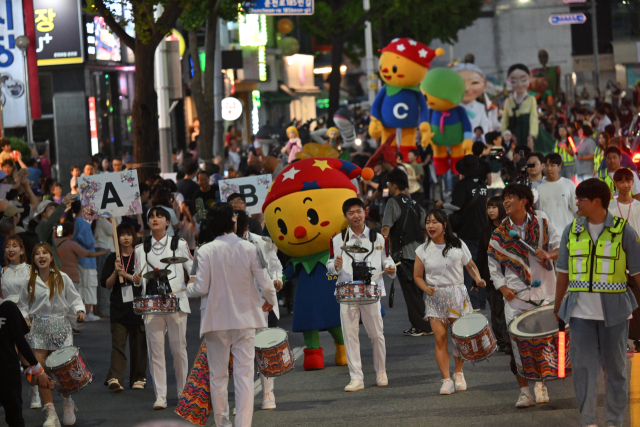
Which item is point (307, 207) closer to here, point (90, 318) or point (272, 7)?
point (90, 318)

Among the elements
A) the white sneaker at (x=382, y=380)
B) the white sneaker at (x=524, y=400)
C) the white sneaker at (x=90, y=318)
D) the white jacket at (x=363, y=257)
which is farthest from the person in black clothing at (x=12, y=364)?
the white sneaker at (x=90, y=318)

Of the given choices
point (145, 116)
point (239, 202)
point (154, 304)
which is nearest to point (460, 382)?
point (154, 304)

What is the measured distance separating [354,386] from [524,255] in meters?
2.01

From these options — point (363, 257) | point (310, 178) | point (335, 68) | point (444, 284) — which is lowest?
point (444, 284)

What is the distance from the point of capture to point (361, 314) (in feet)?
30.3

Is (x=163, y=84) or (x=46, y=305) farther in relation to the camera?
(x=163, y=84)

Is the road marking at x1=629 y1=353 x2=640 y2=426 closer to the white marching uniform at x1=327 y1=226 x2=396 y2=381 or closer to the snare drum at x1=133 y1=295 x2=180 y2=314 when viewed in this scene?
the white marching uniform at x1=327 y1=226 x2=396 y2=381

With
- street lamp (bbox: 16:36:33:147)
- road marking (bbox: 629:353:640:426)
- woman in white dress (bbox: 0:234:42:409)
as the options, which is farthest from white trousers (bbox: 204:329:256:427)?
street lamp (bbox: 16:36:33:147)

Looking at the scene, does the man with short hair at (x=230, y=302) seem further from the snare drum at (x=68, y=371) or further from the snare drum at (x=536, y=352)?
the snare drum at (x=536, y=352)

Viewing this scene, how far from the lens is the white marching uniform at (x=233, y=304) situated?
7.32 meters

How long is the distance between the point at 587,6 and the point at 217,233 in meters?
65.4

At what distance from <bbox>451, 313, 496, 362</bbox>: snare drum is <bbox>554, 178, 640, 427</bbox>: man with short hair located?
140cm

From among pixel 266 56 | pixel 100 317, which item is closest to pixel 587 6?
pixel 266 56

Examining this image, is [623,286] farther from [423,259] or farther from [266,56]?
[266,56]
